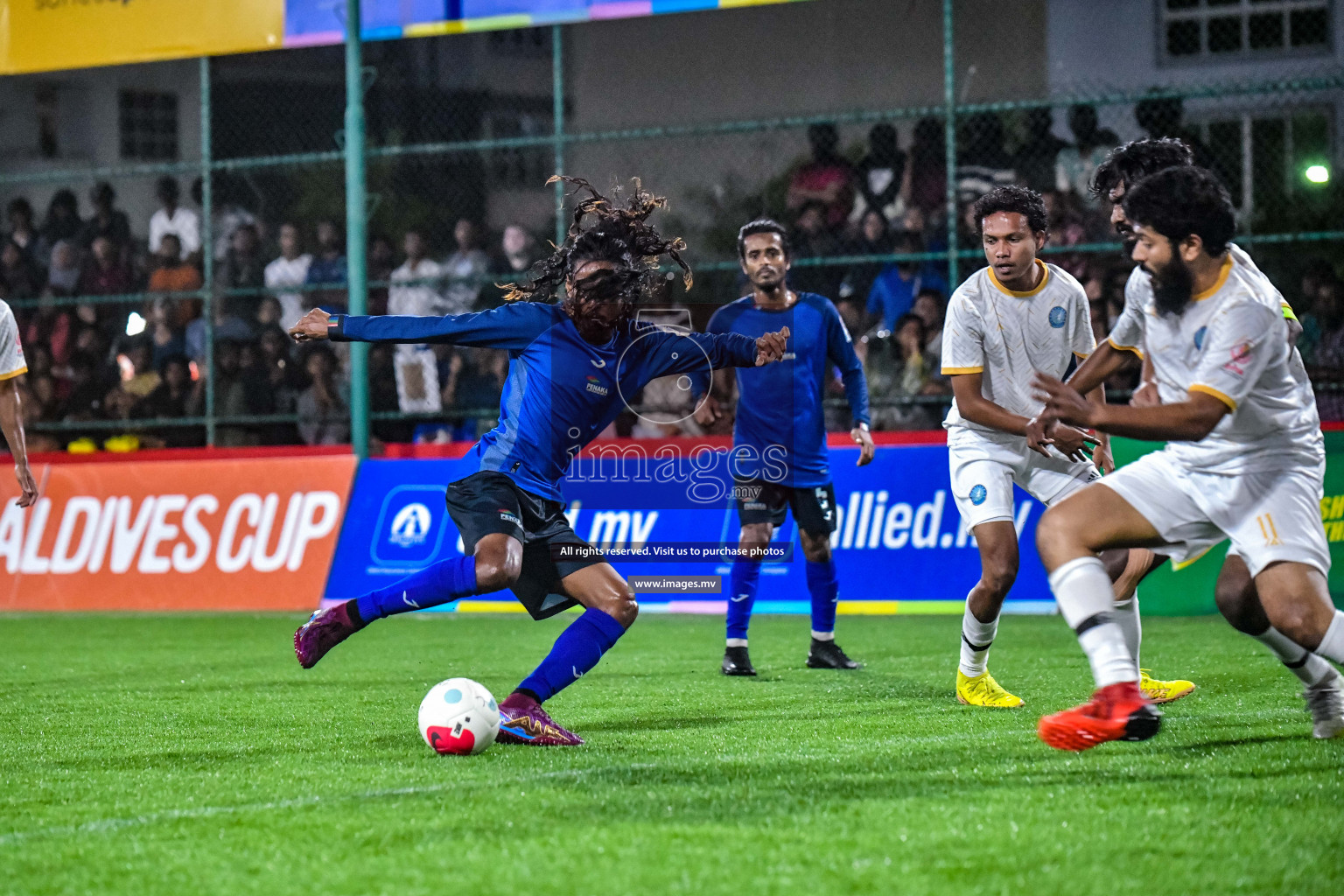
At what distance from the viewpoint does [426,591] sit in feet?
19.5

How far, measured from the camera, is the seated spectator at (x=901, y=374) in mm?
12344

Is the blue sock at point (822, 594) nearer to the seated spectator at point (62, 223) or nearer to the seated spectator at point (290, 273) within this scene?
the seated spectator at point (290, 273)

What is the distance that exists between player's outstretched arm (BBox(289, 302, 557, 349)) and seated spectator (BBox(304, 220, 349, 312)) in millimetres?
8486

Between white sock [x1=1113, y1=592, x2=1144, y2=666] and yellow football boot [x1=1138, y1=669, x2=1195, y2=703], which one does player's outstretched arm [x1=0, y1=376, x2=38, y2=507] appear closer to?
white sock [x1=1113, y1=592, x2=1144, y2=666]

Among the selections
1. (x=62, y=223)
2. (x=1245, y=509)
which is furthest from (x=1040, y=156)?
(x=62, y=223)

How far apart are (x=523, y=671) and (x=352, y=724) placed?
2.00 metres

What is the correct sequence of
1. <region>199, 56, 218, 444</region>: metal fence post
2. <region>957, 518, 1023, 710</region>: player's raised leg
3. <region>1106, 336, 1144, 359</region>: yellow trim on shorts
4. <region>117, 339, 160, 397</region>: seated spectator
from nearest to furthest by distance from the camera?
<region>1106, 336, 1144, 359</region>: yellow trim on shorts < <region>957, 518, 1023, 710</region>: player's raised leg < <region>199, 56, 218, 444</region>: metal fence post < <region>117, 339, 160, 397</region>: seated spectator

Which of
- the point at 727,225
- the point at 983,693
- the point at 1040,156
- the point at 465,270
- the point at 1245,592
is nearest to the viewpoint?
the point at 1245,592

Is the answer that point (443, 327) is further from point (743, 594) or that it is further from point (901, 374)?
point (901, 374)

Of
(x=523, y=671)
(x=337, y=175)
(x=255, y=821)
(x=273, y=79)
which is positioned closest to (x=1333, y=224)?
(x=523, y=671)

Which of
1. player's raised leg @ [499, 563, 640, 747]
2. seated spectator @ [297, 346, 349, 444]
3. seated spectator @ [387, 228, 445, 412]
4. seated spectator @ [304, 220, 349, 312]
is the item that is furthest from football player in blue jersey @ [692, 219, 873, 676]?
seated spectator @ [304, 220, 349, 312]

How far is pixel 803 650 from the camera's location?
9281mm

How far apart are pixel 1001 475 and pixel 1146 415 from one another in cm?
183

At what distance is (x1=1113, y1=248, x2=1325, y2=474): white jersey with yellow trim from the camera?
16.1 feet
